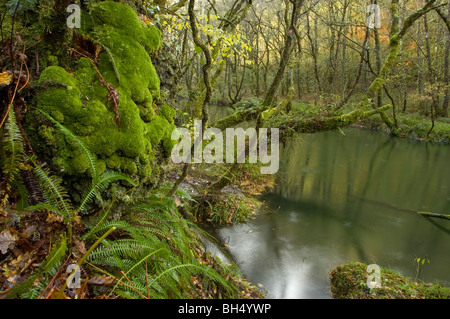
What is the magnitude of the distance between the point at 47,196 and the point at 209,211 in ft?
16.1

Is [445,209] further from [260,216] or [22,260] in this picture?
[22,260]

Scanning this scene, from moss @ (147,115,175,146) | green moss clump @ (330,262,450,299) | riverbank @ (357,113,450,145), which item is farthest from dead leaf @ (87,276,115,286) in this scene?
riverbank @ (357,113,450,145)

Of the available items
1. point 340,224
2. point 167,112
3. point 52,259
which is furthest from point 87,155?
point 340,224

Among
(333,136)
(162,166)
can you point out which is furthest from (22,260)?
(333,136)

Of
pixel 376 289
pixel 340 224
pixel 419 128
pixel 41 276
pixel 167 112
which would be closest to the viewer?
pixel 41 276

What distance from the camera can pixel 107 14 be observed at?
8.28ft

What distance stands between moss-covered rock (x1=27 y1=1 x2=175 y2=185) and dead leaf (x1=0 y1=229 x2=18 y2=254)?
1.71ft

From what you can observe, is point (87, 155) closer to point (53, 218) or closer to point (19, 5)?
point (53, 218)

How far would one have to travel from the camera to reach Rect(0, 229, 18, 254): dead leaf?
5.19 ft

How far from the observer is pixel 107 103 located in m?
2.29

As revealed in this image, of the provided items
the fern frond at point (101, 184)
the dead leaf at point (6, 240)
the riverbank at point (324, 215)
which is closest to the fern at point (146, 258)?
the fern frond at point (101, 184)

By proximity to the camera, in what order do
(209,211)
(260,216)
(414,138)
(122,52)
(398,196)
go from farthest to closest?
1. (414,138)
2. (398,196)
3. (260,216)
4. (209,211)
5. (122,52)

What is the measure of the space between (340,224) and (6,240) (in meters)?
7.17

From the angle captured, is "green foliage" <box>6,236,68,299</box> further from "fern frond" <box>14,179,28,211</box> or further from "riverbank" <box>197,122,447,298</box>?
"riverbank" <box>197,122,447,298</box>
